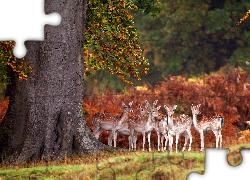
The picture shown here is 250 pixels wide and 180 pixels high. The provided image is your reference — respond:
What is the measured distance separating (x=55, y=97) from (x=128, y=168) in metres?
2.70

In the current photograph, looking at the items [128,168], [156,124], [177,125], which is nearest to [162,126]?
[156,124]

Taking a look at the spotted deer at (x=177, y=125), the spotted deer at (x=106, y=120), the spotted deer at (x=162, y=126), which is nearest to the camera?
the spotted deer at (x=177, y=125)

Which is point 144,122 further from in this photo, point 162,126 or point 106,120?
point 106,120

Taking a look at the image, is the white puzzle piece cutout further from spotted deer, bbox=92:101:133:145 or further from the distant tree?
the distant tree

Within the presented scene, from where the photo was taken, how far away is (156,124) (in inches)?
472

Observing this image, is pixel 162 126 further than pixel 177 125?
Yes

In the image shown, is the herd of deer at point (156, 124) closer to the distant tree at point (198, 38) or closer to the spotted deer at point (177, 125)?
the spotted deer at point (177, 125)

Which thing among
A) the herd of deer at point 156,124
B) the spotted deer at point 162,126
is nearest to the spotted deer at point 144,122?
the herd of deer at point 156,124

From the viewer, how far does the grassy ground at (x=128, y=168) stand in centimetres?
922

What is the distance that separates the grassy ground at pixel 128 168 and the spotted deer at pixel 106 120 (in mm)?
1861

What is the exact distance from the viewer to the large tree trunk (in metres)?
11.3

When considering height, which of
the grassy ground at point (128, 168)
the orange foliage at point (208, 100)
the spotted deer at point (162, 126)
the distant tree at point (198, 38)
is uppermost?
the distant tree at point (198, 38)

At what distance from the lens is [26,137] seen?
11422mm

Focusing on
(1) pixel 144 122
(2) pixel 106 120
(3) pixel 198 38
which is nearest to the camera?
(1) pixel 144 122
